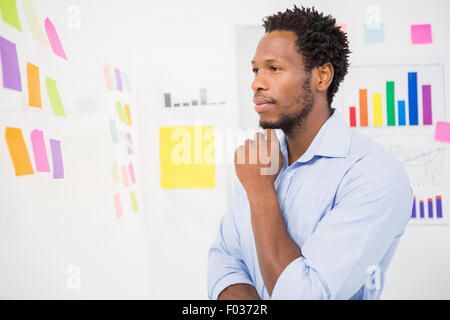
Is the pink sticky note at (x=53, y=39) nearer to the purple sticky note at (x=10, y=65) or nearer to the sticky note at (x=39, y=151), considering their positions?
the purple sticky note at (x=10, y=65)

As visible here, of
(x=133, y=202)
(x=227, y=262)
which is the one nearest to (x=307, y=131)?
(x=227, y=262)

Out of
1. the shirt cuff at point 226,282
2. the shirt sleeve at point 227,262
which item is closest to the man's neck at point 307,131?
the shirt sleeve at point 227,262

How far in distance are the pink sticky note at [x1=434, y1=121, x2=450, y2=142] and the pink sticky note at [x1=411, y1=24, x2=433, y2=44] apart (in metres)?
0.33

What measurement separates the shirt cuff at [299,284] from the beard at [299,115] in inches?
14.3

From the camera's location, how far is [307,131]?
0.89 m

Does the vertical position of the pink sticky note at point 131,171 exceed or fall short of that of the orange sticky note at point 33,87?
it falls short

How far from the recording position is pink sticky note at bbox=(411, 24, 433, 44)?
1311 millimetres

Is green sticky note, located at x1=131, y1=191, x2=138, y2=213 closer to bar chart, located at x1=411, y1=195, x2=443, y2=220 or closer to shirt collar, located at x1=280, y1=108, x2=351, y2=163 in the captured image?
shirt collar, located at x1=280, y1=108, x2=351, y2=163

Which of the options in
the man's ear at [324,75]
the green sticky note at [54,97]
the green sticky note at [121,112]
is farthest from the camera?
the green sticky note at [121,112]

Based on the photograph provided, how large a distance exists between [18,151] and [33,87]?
0.18 meters

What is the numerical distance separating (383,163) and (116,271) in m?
1.12

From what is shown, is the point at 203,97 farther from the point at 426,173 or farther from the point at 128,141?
the point at 426,173

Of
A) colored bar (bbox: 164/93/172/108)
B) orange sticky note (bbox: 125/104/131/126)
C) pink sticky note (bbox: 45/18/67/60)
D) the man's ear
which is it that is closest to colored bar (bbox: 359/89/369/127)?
the man's ear

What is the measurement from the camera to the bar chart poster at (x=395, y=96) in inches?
52.8
